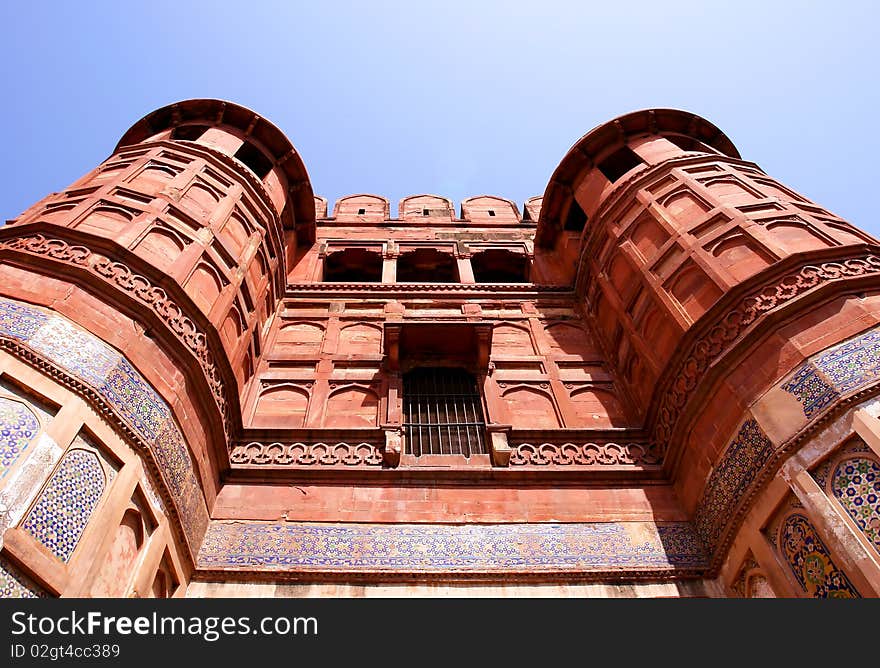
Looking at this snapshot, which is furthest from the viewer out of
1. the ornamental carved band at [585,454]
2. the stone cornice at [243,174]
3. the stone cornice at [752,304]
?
the stone cornice at [243,174]

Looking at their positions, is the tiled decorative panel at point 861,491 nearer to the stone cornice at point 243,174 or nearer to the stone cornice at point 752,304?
the stone cornice at point 752,304

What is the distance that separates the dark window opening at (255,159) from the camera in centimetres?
1230

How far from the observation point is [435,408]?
9.38m

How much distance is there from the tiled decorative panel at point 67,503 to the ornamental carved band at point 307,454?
2.57 metres

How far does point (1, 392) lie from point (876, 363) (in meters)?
7.68

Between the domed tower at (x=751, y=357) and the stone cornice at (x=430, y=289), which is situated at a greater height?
the stone cornice at (x=430, y=289)

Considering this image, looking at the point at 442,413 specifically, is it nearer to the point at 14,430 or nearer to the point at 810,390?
Result: the point at 810,390

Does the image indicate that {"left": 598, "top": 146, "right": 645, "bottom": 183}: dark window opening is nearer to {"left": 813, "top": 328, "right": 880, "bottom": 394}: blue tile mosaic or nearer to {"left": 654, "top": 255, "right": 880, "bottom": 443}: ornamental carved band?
{"left": 654, "top": 255, "right": 880, "bottom": 443}: ornamental carved band

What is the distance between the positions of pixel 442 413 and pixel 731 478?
4.05 m

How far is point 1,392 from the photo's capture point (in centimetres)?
500

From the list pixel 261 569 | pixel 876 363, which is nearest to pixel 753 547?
pixel 876 363

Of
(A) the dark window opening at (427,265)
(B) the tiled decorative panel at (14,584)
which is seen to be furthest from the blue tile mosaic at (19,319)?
(A) the dark window opening at (427,265)

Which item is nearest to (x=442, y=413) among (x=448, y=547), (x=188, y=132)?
(x=448, y=547)

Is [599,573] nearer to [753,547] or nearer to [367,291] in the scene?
[753,547]
